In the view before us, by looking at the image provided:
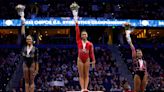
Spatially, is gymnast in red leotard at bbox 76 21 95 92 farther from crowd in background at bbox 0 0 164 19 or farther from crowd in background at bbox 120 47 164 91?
crowd in background at bbox 0 0 164 19

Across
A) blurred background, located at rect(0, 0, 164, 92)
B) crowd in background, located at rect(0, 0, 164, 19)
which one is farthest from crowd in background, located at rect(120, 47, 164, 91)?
crowd in background, located at rect(0, 0, 164, 19)

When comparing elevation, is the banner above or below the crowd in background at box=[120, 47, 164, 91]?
above

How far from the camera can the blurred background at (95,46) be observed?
25547 millimetres

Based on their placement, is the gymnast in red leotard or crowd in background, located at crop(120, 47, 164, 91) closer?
the gymnast in red leotard

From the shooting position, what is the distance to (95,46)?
103ft

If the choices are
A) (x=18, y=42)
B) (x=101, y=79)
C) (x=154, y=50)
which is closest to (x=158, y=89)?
(x=101, y=79)

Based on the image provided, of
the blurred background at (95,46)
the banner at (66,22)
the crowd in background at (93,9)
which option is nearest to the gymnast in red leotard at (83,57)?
the blurred background at (95,46)

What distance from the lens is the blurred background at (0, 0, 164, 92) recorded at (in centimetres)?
2555

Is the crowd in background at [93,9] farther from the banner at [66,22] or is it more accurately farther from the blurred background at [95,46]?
the banner at [66,22]

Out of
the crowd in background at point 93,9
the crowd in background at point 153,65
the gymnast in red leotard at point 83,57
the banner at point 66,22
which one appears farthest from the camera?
the crowd in background at point 93,9

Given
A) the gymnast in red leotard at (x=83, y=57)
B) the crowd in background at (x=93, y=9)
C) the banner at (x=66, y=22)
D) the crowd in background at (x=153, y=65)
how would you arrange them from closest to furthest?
the gymnast in red leotard at (x=83, y=57)
the crowd in background at (x=153, y=65)
the banner at (x=66, y=22)
the crowd in background at (x=93, y=9)

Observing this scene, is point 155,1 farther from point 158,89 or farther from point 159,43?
point 158,89

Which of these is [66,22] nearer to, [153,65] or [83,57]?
[153,65]

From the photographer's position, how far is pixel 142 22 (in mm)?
30734
